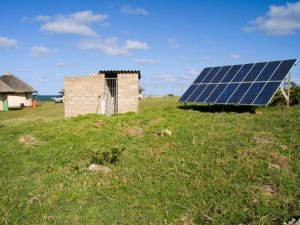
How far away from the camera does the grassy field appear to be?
6.71 m

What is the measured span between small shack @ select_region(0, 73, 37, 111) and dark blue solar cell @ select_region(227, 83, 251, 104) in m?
30.5

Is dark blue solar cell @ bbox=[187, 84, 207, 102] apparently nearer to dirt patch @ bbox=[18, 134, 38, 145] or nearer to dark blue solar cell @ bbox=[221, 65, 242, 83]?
dark blue solar cell @ bbox=[221, 65, 242, 83]

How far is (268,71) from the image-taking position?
55.0 feet

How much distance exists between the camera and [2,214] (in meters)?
7.06

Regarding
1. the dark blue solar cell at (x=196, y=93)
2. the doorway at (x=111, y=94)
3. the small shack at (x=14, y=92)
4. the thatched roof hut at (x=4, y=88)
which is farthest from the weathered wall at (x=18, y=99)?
the dark blue solar cell at (x=196, y=93)

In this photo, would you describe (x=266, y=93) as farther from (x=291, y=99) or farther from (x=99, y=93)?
(x=99, y=93)

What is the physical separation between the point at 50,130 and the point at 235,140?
7449mm

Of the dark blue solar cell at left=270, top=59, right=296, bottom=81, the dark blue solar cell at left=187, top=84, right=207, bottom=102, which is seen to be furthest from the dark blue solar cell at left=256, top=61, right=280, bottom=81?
the dark blue solar cell at left=187, top=84, right=207, bottom=102

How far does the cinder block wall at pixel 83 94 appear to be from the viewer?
20609 mm

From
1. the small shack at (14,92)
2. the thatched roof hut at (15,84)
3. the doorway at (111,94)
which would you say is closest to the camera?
the doorway at (111,94)

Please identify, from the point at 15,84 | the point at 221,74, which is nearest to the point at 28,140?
the point at 221,74

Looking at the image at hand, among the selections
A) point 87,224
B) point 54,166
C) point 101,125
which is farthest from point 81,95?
point 87,224

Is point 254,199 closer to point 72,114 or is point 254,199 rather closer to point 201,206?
point 201,206

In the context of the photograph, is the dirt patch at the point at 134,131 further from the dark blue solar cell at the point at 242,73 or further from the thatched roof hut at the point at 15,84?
the thatched roof hut at the point at 15,84
